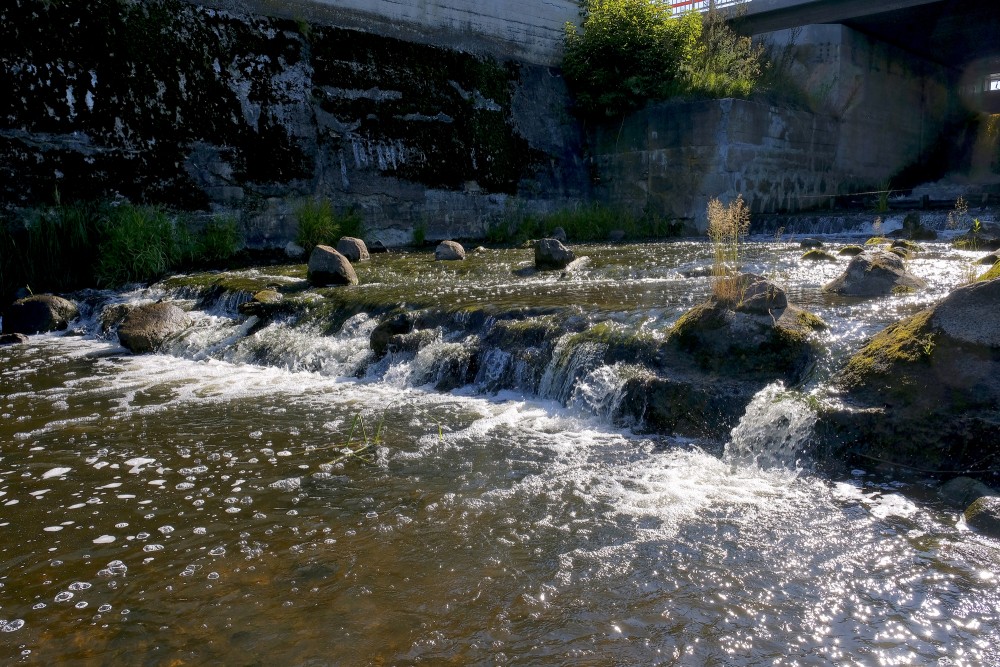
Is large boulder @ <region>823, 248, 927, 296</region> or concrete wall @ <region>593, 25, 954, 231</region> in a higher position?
concrete wall @ <region>593, 25, 954, 231</region>

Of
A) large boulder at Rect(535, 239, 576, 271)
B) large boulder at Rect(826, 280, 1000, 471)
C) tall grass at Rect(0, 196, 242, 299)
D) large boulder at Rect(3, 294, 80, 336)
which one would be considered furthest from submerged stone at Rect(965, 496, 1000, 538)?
tall grass at Rect(0, 196, 242, 299)

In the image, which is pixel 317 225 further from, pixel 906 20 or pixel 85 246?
pixel 906 20

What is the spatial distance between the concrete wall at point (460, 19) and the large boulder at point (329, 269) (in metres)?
5.78

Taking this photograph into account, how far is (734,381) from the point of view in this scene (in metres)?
4.79

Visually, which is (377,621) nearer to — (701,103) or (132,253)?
(132,253)

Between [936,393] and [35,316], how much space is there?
9.46m

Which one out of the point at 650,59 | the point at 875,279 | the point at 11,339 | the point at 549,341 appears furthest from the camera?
the point at 650,59

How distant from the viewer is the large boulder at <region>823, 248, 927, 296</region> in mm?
6582

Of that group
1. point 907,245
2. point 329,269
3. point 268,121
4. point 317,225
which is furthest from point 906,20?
point 329,269

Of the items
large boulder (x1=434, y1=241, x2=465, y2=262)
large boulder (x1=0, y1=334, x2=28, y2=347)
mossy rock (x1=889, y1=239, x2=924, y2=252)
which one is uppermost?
mossy rock (x1=889, y1=239, x2=924, y2=252)

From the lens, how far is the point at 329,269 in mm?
9016

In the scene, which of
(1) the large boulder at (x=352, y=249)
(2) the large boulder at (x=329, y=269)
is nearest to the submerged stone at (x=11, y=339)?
(2) the large boulder at (x=329, y=269)

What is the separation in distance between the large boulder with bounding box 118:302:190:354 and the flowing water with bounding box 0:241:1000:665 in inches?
66.0

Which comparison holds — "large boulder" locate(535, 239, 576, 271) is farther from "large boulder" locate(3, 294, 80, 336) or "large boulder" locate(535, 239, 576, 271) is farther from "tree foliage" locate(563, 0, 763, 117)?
"tree foliage" locate(563, 0, 763, 117)
